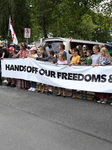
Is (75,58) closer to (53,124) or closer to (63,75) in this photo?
(63,75)

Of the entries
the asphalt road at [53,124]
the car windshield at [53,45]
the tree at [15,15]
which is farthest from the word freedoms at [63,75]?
the tree at [15,15]

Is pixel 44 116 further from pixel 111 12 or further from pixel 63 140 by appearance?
pixel 111 12

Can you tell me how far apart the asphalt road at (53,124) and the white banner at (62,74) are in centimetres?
57

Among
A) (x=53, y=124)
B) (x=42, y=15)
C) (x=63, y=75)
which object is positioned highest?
(x=42, y=15)

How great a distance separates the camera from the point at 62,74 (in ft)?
27.4

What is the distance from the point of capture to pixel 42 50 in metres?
9.67

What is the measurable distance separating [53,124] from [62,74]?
3.39 metres

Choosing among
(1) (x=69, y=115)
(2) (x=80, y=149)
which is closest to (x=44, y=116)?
(1) (x=69, y=115)

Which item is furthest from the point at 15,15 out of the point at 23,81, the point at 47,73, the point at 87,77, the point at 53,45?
the point at 87,77

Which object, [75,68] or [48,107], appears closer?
[48,107]

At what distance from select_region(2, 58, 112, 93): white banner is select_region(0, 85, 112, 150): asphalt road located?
569mm

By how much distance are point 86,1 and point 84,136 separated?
1335 cm

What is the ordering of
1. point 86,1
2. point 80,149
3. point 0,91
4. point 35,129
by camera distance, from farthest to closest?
1. point 86,1
2. point 0,91
3. point 35,129
4. point 80,149

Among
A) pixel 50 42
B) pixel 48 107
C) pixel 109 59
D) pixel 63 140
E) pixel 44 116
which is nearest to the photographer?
pixel 63 140
